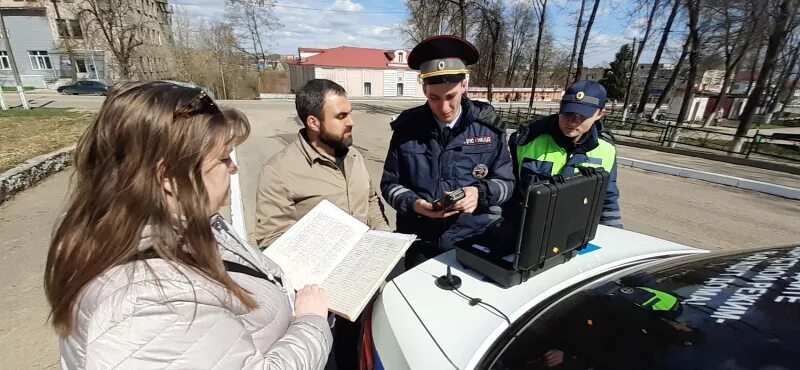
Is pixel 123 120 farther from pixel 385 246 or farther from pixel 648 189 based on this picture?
pixel 648 189

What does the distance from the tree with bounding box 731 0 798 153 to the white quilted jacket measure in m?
14.6

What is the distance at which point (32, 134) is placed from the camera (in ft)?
29.7

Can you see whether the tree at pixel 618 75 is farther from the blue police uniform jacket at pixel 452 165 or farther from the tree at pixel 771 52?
the blue police uniform jacket at pixel 452 165

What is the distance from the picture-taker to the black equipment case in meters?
1.33

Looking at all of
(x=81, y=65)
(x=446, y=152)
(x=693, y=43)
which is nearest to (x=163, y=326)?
(x=446, y=152)

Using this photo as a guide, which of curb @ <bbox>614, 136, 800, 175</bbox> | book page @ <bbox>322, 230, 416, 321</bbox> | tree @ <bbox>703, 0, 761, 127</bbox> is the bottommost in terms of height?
curb @ <bbox>614, 136, 800, 175</bbox>

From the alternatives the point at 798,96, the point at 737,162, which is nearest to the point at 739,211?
the point at 737,162

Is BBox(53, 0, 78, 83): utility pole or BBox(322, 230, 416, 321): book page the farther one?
BBox(53, 0, 78, 83): utility pole

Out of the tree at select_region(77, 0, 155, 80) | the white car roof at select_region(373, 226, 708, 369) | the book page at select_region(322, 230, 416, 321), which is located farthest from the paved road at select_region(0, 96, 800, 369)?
the tree at select_region(77, 0, 155, 80)

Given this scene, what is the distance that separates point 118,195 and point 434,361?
3.09 feet

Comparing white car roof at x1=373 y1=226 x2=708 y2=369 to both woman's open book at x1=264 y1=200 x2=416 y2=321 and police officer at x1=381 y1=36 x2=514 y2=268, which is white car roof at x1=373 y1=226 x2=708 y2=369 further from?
police officer at x1=381 y1=36 x2=514 y2=268

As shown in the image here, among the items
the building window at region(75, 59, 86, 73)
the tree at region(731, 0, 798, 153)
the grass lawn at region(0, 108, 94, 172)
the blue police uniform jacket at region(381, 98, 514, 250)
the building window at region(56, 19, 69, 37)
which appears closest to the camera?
the blue police uniform jacket at region(381, 98, 514, 250)

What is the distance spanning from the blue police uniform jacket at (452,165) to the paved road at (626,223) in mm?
2559

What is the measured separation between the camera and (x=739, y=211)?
605cm
